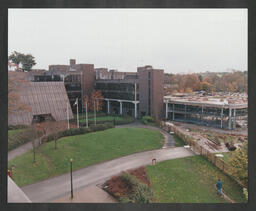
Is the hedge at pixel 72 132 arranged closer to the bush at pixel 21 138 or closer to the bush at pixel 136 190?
the bush at pixel 21 138

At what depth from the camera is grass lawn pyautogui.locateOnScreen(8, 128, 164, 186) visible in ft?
25.3

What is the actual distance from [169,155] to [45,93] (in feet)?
33.1

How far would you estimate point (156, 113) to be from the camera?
16188mm

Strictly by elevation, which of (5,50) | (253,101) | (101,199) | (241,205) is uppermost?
(5,50)

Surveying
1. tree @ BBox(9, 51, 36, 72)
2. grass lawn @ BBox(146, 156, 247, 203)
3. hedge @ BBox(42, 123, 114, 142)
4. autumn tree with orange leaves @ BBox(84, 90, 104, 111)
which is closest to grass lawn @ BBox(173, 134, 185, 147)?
grass lawn @ BBox(146, 156, 247, 203)

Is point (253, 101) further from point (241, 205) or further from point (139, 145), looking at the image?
point (139, 145)

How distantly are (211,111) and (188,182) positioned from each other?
8.39 metres

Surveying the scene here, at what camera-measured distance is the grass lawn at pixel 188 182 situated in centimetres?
608

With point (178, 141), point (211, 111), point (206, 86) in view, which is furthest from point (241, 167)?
point (206, 86)

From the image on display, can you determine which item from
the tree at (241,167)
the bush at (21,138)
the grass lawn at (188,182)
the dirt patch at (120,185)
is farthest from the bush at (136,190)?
the bush at (21,138)

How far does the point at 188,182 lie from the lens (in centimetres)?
692

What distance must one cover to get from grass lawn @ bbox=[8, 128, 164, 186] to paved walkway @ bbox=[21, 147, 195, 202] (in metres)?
0.37

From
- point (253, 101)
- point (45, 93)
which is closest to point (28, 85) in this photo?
point (45, 93)

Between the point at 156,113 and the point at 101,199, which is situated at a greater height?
the point at 156,113
